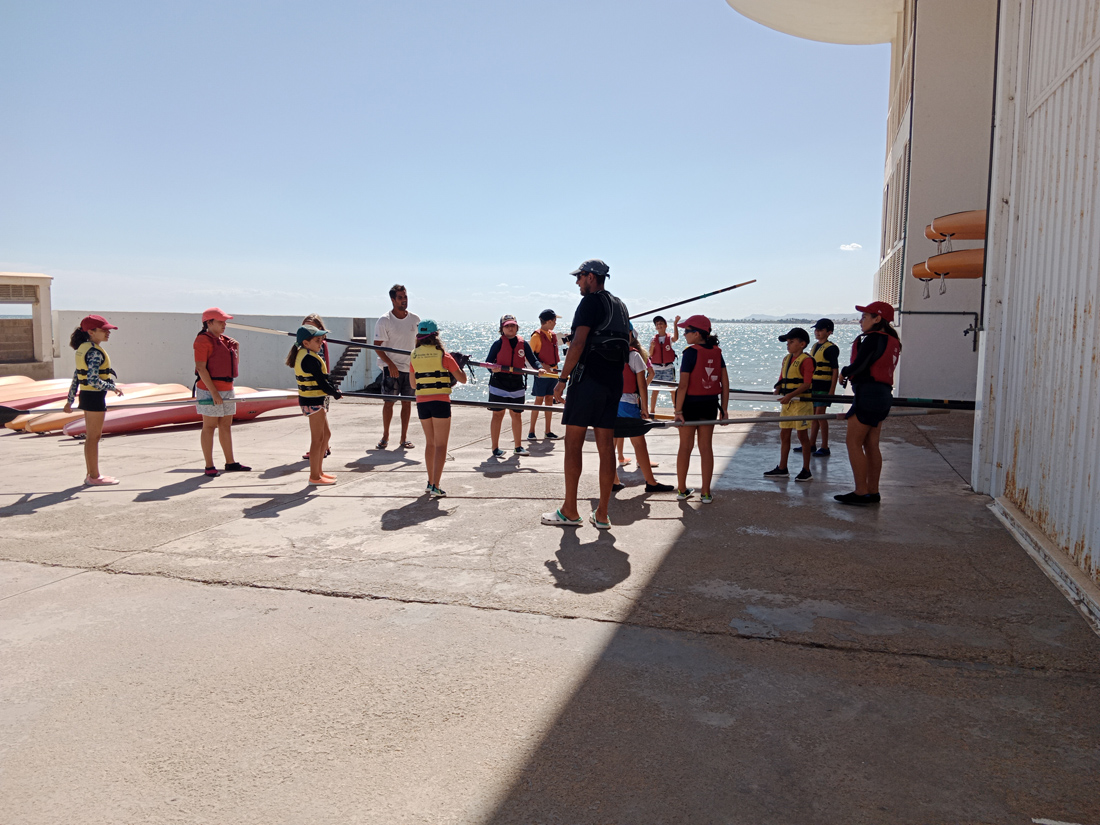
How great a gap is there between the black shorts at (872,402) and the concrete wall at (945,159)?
8.40m

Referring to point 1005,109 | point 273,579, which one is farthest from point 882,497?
point 273,579

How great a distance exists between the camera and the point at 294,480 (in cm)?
736

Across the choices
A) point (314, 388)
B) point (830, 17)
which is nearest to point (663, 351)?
point (314, 388)

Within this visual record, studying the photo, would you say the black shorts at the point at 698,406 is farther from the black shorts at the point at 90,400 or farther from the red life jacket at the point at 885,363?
the black shorts at the point at 90,400

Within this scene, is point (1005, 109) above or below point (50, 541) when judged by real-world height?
above

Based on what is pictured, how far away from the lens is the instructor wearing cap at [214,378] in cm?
745

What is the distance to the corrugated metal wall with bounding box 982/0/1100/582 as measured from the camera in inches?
172

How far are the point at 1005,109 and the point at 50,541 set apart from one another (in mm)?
7962

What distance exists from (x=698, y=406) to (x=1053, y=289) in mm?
2584

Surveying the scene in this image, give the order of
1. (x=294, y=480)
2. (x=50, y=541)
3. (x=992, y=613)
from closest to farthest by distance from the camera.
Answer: (x=992, y=613) → (x=50, y=541) → (x=294, y=480)

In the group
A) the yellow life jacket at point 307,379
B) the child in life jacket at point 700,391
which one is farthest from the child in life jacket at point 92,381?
the child in life jacket at point 700,391

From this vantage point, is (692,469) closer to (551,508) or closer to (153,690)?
(551,508)

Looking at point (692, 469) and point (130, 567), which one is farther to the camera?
point (692, 469)

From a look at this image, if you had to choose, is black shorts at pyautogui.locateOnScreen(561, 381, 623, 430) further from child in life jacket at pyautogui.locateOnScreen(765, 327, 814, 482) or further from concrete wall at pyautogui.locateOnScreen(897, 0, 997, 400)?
concrete wall at pyautogui.locateOnScreen(897, 0, 997, 400)
